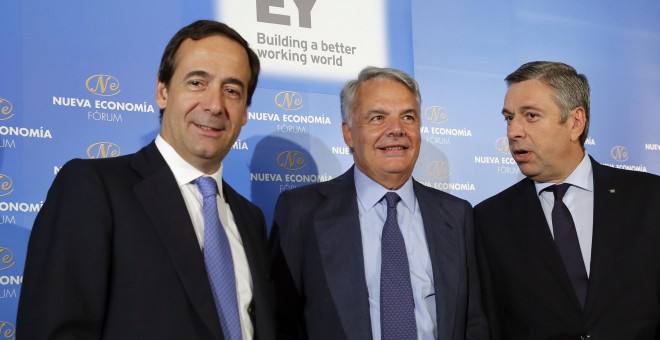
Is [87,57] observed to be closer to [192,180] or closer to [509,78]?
[192,180]

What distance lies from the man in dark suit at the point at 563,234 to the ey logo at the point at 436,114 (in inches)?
38.5

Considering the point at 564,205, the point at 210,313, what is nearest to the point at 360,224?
the point at 564,205

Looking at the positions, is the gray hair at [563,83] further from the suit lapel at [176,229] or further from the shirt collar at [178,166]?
the suit lapel at [176,229]

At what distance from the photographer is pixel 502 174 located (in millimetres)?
4625

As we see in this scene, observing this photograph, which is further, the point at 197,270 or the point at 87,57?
the point at 87,57

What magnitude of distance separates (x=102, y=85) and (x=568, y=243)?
2.22 metres

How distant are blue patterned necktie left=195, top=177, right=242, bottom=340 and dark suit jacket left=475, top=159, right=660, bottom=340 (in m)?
1.30

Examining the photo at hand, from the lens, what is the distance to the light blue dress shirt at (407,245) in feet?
9.38

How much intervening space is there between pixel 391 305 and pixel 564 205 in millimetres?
929

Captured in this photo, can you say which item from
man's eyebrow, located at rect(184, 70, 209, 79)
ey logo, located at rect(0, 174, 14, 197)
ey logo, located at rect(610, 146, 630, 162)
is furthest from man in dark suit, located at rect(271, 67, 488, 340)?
ey logo, located at rect(610, 146, 630, 162)

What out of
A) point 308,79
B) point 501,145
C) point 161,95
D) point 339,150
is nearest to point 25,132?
point 161,95

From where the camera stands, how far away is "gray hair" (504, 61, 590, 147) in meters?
3.27

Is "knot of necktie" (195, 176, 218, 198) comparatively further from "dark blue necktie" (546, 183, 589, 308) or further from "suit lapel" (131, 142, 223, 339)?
"dark blue necktie" (546, 183, 589, 308)

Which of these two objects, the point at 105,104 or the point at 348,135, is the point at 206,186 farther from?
the point at 105,104
